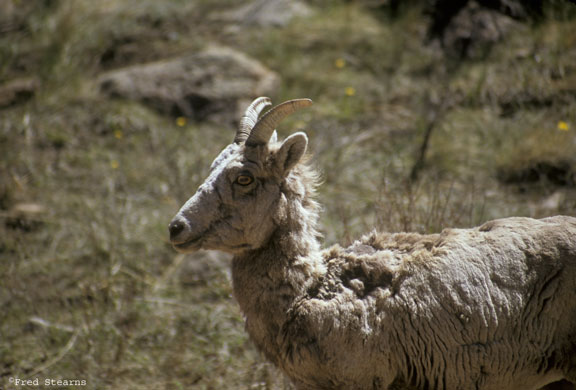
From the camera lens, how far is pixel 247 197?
301 centimetres

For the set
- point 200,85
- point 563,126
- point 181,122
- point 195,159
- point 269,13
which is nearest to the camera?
point 563,126

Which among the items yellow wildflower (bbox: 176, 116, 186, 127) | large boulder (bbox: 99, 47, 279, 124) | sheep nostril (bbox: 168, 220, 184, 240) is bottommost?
yellow wildflower (bbox: 176, 116, 186, 127)

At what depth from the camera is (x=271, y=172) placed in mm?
3041

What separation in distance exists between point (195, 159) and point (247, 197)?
4059mm

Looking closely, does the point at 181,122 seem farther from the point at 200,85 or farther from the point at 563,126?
the point at 563,126

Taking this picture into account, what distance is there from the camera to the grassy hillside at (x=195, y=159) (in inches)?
189

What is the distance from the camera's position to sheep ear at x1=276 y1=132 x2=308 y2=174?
9.64 ft

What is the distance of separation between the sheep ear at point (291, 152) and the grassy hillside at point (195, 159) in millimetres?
774

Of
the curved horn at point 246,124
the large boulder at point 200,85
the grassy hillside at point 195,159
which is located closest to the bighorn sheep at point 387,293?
the curved horn at point 246,124

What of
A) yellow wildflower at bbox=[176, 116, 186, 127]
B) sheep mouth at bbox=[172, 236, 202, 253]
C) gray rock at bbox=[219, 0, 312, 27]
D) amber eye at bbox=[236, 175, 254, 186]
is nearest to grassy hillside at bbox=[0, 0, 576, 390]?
yellow wildflower at bbox=[176, 116, 186, 127]

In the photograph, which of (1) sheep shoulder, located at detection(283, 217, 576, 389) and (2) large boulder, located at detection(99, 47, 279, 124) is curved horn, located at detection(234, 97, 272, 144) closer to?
(1) sheep shoulder, located at detection(283, 217, 576, 389)

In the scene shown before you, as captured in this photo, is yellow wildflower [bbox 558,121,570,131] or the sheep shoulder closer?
the sheep shoulder

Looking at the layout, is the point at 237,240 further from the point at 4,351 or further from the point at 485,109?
the point at 485,109


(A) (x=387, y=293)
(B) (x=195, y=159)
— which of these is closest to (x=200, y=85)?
(B) (x=195, y=159)
